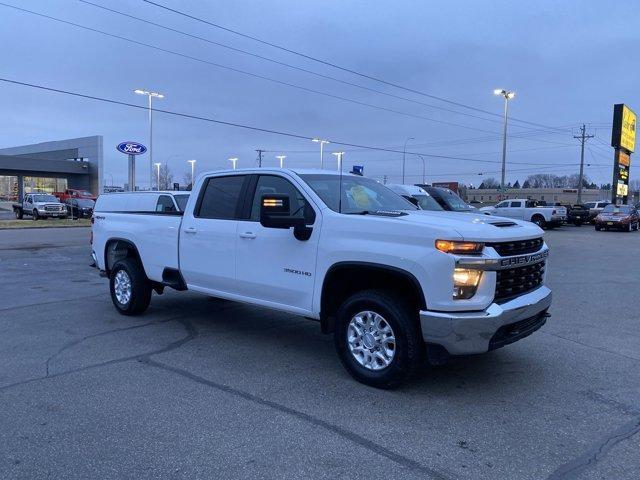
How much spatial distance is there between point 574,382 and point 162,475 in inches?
149

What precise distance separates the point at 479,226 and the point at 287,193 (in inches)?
82.1

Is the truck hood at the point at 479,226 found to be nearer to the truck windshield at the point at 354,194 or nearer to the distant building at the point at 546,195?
the truck windshield at the point at 354,194

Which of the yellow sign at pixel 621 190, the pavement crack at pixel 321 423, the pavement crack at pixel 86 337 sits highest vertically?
the yellow sign at pixel 621 190

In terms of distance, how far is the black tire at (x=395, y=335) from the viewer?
15.1 ft

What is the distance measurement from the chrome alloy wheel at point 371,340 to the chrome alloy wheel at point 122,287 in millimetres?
3973

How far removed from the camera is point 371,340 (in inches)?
193

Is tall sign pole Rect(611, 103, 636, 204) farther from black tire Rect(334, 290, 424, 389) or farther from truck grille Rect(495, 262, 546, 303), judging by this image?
black tire Rect(334, 290, 424, 389)

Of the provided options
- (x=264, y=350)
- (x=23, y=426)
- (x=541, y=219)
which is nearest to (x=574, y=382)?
(x=264, y=350)

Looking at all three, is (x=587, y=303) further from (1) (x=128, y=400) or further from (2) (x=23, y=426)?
(2) (x=23, y=426)

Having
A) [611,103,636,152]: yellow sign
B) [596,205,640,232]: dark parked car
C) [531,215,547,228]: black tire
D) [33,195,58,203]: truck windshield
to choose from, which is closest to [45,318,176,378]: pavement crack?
[531,215,547,228]: black tire

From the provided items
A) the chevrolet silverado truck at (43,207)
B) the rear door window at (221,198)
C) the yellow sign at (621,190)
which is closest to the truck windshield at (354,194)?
the rear door window at (221,198)

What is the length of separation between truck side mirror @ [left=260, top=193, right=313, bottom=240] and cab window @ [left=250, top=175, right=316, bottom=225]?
135 mm

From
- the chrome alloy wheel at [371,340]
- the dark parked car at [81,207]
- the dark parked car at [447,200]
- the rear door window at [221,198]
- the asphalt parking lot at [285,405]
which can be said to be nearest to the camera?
the asphalt parking lot at [285,405]

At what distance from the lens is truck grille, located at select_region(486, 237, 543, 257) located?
462 cm
